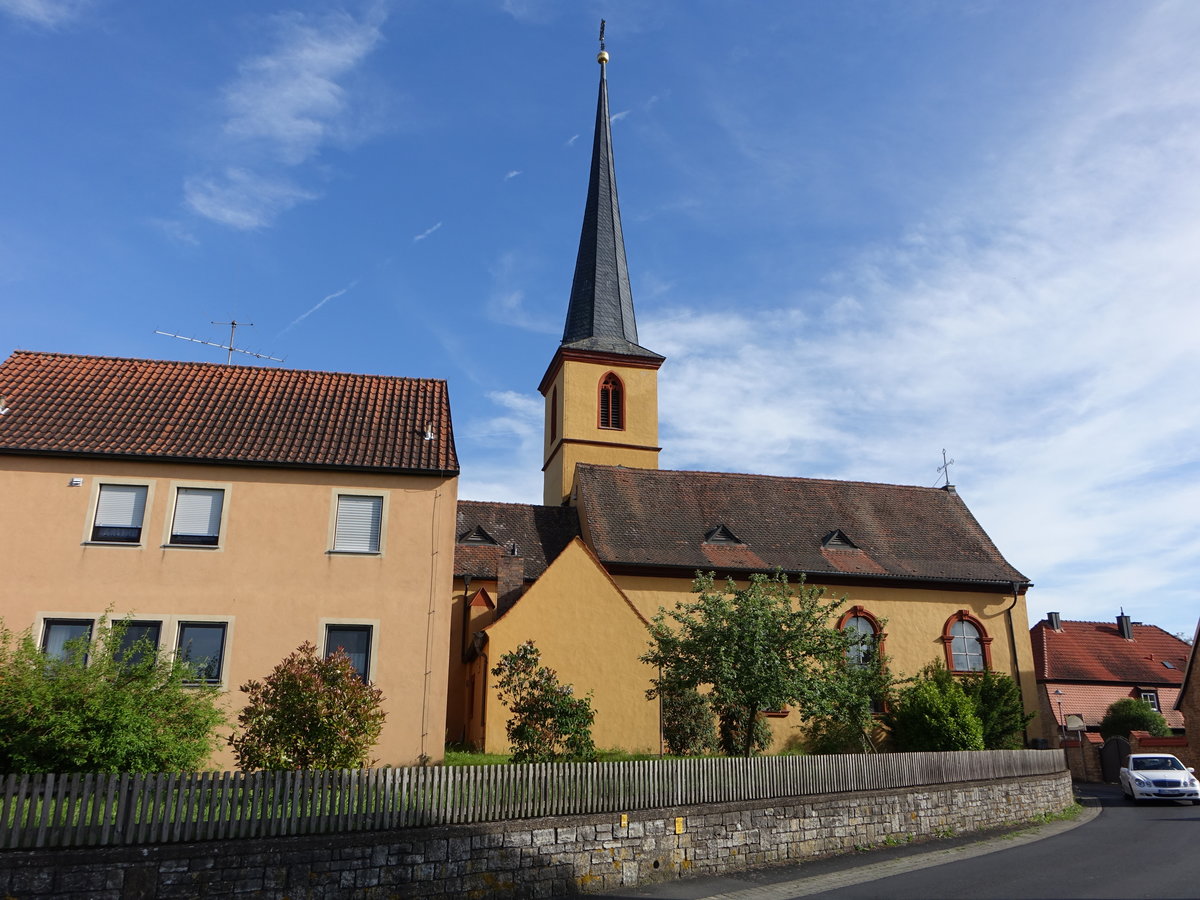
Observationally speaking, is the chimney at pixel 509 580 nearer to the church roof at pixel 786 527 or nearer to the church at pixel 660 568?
the church at pixel 660 568

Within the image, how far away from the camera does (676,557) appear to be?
28297mm

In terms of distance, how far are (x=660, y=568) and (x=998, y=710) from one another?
10775 mm

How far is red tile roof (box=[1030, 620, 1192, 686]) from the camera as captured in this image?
42.8 m

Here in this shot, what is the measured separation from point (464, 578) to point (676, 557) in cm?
665

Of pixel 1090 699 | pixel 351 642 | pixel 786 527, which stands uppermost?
pixel 786 527

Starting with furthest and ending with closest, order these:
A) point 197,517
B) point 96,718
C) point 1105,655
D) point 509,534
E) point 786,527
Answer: point 1105,655, point 786,527, point 509,534, point 197,517, point 96,718

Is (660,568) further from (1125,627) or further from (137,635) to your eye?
(1125,627)

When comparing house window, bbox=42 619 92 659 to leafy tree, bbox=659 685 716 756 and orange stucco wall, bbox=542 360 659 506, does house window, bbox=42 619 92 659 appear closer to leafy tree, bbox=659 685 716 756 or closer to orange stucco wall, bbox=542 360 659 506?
leafy tree, bbox=659 685 716 756

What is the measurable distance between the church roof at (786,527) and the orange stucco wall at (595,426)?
17.3 feet

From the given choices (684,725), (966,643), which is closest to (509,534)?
(684,725)

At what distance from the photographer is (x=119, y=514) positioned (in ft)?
59.8

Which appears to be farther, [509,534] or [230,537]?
[509,534]

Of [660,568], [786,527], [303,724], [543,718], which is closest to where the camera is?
[303,724]

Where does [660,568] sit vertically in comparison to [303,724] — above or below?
above
